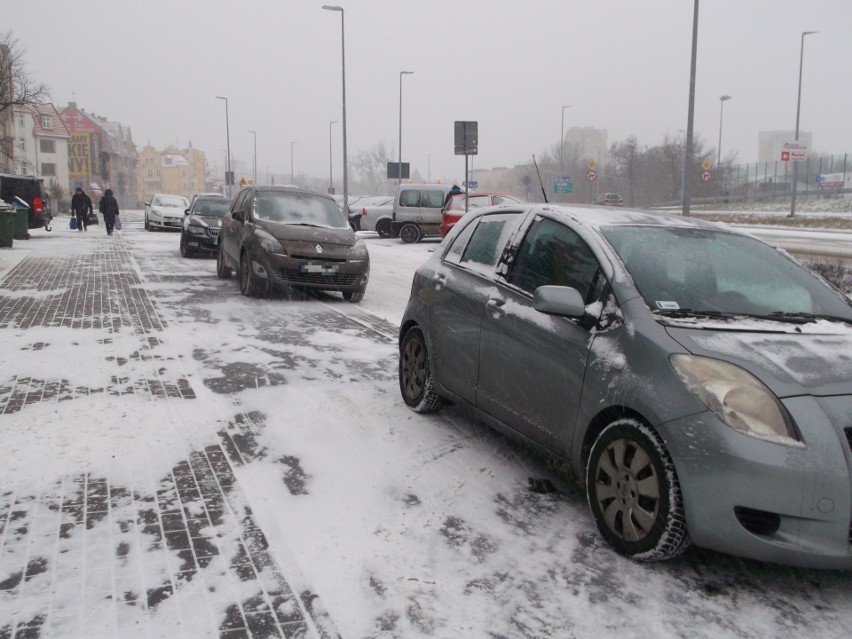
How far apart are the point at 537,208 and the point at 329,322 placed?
5446 millimetres

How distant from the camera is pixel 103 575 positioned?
328 cm

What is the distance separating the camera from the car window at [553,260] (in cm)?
414

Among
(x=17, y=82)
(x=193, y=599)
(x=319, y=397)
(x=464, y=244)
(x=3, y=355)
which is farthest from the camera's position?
A: (x=17, y=82)

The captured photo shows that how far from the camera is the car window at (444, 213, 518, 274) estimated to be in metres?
5.02

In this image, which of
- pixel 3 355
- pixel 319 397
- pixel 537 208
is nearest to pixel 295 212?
pixel 3 355

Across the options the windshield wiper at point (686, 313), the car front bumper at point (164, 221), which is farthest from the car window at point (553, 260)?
the car front bumper at point (164, 221)

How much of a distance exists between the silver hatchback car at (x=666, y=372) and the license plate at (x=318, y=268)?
6248 millimetres

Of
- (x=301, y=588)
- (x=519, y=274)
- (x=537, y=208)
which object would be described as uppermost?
(x=537, y=208)

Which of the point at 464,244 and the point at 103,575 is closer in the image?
the point at 103,575

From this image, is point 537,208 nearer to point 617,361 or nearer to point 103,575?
point 617,361

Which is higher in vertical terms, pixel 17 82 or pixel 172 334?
pixel 17 82

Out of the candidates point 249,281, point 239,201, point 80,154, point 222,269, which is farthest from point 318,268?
point 80,154

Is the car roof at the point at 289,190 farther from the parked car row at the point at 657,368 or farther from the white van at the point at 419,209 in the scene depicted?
the white van at the point at 419,209

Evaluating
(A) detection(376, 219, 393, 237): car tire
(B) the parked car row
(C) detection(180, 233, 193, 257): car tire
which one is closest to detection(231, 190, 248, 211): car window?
(C) detection(180, 233, 193, 257): car tire
